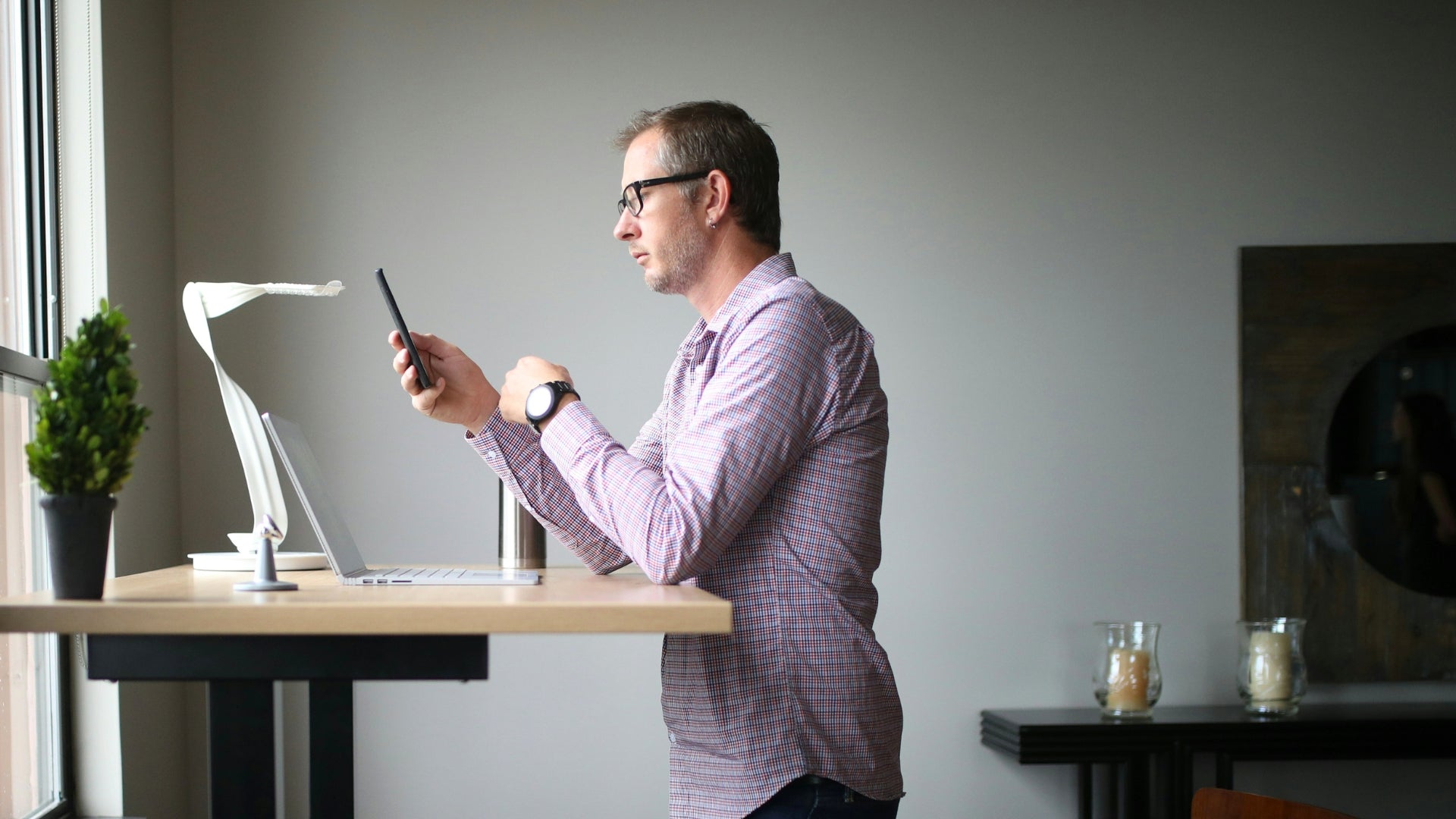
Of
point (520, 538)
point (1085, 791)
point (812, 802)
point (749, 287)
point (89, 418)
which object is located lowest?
point (1085, 791)

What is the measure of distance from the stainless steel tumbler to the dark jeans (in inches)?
30.0

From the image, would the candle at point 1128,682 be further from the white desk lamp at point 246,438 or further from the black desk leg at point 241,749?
the black desk leg at point 241,749

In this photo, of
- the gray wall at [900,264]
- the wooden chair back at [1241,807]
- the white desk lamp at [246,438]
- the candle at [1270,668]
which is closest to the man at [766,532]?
the white desk lamp at [246,438]

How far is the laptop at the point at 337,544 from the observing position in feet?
4.63


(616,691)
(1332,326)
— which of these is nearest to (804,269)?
(616,691)

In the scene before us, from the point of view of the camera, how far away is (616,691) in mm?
3107

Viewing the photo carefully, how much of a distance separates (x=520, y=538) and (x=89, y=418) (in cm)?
98

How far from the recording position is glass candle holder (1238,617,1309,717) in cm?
305

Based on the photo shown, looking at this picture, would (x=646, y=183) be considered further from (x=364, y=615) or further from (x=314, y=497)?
(x=364, y=615)

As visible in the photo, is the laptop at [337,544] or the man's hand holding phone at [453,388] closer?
the laptop at [337,544]

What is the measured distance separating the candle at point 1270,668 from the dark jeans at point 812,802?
2010 millimetres

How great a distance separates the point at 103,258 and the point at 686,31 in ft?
5.05

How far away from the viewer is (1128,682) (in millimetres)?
3008

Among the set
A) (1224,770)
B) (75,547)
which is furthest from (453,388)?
(1224,770)
